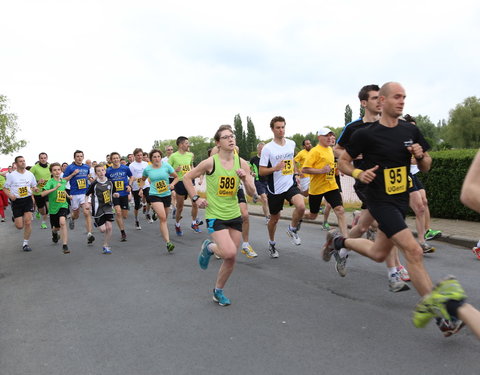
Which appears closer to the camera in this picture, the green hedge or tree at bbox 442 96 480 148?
the green hedge

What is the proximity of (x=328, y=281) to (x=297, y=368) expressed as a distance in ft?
8.23

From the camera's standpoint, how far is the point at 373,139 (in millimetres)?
4133

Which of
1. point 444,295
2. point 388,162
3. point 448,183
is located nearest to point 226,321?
point 388,162

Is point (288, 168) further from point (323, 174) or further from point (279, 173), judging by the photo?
point (323, 174)

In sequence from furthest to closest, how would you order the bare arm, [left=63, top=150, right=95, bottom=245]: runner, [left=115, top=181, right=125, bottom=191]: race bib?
[left=115, top=181, right=125, bottom=191]: race bib, [left=63, top=150, right=95, bottom=245]: runner, the bare arm

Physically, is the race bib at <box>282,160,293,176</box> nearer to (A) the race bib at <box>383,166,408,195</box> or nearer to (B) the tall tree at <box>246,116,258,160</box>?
(A) the race bib at <box>383,166,408,195</box>

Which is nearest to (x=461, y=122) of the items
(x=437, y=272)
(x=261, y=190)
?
(x=261, y=190)

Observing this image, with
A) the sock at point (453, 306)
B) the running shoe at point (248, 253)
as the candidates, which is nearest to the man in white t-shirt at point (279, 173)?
the running shoe at point (248, 253)

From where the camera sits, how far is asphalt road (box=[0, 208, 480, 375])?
11.3 ft

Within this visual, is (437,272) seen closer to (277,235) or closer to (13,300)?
(277,235)

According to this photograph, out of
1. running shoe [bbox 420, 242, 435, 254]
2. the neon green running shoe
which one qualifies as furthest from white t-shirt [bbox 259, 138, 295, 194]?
the neon green running shoe

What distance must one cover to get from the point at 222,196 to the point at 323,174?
2.87m

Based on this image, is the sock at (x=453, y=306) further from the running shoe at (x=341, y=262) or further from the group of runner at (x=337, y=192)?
the running shoe at (x=341, y=262)

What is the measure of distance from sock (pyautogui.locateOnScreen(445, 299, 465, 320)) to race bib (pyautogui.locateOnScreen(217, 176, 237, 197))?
3.10 metres
